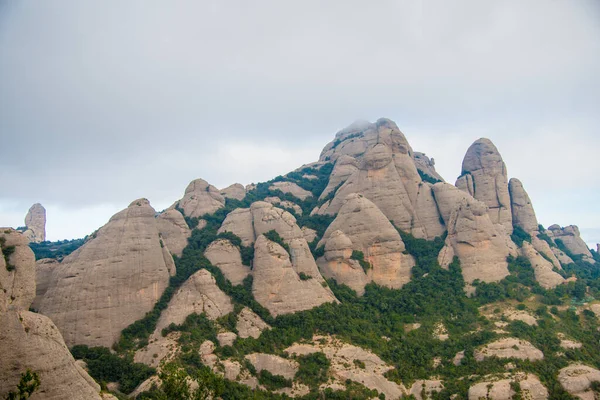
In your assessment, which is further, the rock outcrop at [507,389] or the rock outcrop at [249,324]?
the rock outcrop at [249,324]

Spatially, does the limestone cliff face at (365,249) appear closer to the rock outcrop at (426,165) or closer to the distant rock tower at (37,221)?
the rock outcrop at (426,165)

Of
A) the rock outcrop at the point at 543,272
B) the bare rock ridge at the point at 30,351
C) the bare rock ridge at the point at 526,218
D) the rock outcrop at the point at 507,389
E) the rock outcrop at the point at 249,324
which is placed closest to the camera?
the bare rock ridge at the point at 30,351

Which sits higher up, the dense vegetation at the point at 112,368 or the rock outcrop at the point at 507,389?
the dense vegetation at the point at 112,368

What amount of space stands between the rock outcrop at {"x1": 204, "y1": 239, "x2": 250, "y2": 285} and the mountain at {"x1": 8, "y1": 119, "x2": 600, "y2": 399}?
20 cm

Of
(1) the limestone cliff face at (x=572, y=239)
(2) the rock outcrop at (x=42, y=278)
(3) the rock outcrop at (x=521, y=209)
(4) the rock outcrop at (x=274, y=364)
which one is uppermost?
(3) the rock outcrop at (x=521, y=209)

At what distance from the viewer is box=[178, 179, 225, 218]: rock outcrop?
68.7 meters

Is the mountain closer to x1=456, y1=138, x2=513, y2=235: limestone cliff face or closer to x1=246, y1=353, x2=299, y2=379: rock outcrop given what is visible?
x1=246, y1=353, x2=299, y2=379: rock outcrop

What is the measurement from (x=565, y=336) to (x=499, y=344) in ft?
28.3

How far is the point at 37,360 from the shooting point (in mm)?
25781

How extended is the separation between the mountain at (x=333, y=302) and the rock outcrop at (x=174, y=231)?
227 mm

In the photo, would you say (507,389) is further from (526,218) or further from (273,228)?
(526,218)

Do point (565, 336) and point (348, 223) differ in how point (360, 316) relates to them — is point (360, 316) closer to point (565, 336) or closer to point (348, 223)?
point (348, 223)

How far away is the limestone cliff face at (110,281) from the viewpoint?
4081 cm

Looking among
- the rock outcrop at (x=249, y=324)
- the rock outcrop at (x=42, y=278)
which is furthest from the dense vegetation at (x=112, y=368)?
the rock outcrop at (x=249, y=324)
